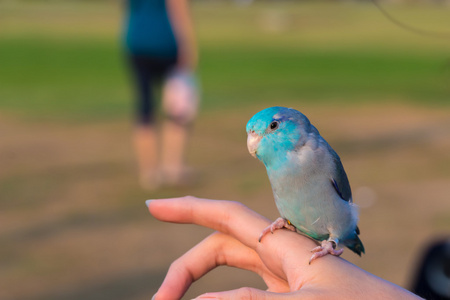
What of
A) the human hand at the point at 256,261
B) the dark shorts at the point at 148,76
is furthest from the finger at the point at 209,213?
the dark shorts at the point at 148,76

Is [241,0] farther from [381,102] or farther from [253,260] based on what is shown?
[253,260]

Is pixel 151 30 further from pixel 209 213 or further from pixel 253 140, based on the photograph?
pixel 253 140

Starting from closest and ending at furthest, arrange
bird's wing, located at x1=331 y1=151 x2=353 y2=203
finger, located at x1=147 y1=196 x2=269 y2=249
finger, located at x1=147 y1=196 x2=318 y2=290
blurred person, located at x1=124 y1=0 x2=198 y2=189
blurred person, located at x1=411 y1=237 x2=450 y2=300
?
bird's wing, located at x1=331 y1=151 x2=353 y2=203 → finger, located at x1=147 y1=196 x2=318 y2=290 → finger, located at x1=147 y1=196 x2=269 y2=249 → blurred person, located at x1=411 y1=237 x2=450 y2=300 → blurred person, located at x1=124 y1=0 x2=198 y2=189

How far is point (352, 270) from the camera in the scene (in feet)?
4.28

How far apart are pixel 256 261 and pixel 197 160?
635cm

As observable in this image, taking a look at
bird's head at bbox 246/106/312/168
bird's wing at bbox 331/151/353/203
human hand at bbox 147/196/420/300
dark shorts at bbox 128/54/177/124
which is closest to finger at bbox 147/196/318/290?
human hand at bbox 147/196/420/300

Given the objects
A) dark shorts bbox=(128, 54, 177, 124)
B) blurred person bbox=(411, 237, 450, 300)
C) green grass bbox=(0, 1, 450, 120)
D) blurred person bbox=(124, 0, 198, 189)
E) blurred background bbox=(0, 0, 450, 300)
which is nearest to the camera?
blurred person bbox=(411, 237, 450, 300)

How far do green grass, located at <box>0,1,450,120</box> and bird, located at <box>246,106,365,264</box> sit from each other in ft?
1.62

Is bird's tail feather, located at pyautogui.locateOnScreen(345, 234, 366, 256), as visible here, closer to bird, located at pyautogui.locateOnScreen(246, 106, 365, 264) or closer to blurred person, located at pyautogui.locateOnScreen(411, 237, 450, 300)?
bird, located at pyautogui.locateOnScreen(246, 106, 365, 264)

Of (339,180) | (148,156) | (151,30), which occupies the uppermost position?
(151,30)

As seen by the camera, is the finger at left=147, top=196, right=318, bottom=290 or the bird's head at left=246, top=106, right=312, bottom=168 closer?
the bird's head at left=246, top=106, right=312, bottom=168

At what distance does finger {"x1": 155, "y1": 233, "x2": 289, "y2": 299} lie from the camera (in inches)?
62.1

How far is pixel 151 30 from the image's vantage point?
634 cm

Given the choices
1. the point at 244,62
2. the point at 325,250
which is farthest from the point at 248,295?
the point at 244,62
